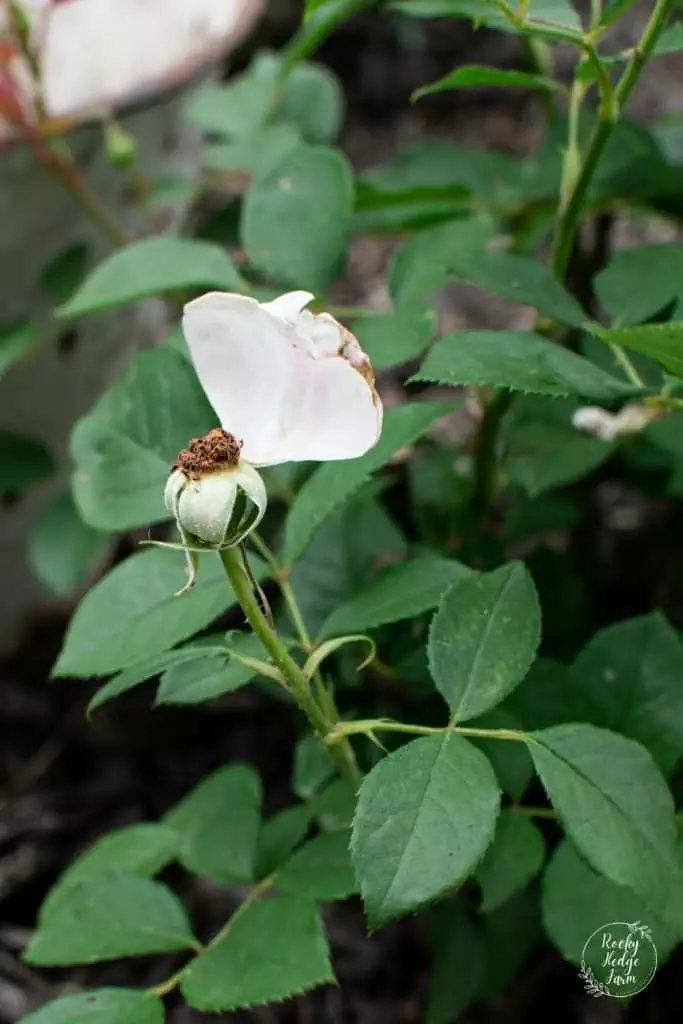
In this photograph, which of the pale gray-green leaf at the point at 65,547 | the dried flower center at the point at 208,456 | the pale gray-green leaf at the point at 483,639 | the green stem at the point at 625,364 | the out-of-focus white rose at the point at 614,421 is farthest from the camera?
the pale gray-green leaf at the point at 65,547

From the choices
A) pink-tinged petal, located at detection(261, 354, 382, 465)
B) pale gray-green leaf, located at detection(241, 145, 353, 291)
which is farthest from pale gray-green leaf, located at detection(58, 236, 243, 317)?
pink-tinged petal, located at detection(261, 354, 382, 465)

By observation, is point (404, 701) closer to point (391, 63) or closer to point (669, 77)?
point (669, 77)

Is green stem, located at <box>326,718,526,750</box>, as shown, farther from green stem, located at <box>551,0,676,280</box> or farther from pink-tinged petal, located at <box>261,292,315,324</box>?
green stem, located at <box>551,0,676,280</box>

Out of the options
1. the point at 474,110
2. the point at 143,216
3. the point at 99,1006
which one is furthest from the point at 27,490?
the point at 474,110

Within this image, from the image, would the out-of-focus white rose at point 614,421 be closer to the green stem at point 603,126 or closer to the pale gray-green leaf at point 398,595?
the green stem at point 603,126

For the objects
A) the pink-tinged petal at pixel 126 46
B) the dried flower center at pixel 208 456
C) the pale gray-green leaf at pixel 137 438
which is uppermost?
the dried flower center at pixel 208 456

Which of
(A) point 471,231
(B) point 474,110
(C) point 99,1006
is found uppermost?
(A) point 471,231

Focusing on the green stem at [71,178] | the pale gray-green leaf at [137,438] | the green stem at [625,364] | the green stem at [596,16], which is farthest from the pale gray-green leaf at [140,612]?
the green stem at [71,178]
